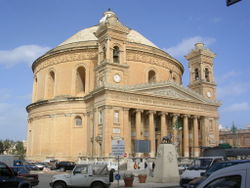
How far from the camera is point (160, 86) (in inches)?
1608

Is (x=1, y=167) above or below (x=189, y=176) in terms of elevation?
above

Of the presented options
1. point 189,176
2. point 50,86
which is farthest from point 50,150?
point 189,176

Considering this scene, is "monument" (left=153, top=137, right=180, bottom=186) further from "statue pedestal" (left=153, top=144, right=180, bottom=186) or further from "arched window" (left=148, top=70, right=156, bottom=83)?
"arched window" (left=148, top=70, right=156, bottom=83)

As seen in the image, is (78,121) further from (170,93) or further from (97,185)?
(97,185)

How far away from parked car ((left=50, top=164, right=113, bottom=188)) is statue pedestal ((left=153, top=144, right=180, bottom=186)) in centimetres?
596

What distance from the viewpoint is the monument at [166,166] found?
21.0 metres

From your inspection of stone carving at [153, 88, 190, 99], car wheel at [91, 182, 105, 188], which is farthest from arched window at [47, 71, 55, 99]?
car wheel at [91, 182, 105, 188]

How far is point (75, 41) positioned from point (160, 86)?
1762 centimetres

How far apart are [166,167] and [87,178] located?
7206 mm

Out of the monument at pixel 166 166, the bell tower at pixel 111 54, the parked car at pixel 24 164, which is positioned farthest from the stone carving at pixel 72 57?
the monument at pixel 166 166

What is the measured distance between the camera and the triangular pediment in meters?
39.4

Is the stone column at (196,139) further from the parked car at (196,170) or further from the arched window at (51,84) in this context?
the parked car at (196,170)

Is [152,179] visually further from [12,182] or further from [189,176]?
[12,182]

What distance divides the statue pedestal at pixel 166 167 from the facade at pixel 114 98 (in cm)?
1456
